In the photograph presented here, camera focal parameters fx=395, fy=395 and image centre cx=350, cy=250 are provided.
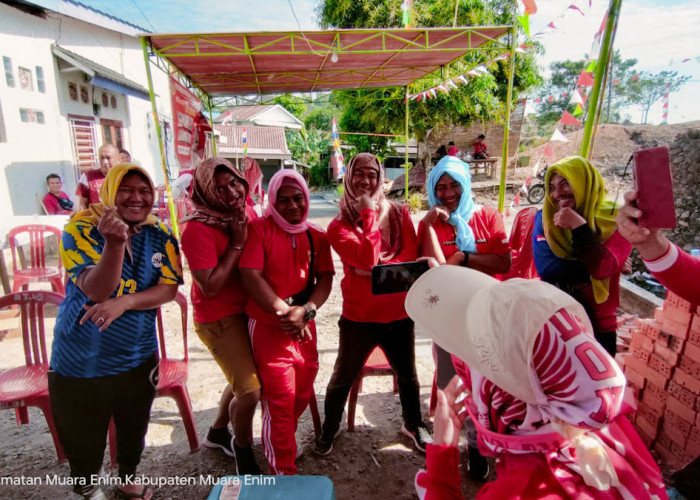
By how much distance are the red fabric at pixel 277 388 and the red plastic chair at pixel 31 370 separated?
118 cm

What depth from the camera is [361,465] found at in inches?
94.4

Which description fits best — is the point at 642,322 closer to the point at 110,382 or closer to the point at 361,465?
the point at 361,465

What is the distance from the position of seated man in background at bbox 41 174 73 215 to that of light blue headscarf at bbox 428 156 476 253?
645 cm

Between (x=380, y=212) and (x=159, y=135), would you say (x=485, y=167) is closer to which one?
(x=159, y=135)

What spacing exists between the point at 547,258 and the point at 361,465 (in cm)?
162

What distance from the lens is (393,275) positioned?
1.90 m

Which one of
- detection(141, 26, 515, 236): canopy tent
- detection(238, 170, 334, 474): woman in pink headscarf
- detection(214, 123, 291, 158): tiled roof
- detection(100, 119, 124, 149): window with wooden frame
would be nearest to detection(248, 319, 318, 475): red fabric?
detection(238, 170, 334, 474): woman in pink headscarf

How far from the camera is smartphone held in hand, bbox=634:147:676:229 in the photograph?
3.89ft

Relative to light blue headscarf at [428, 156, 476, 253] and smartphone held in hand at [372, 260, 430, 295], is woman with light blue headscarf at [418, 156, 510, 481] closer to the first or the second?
light blue headscarf at [428, 156, 476, 253]

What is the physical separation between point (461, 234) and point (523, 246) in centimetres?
36

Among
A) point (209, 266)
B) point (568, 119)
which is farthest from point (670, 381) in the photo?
point (568, 119)

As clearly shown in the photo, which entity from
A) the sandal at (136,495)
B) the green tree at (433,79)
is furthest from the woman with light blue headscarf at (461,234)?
the green tree at (433,79)

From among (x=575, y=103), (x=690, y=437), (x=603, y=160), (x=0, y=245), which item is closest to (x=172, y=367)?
(x=690, y=437)

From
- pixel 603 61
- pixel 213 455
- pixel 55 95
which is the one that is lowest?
pixel 213 455
